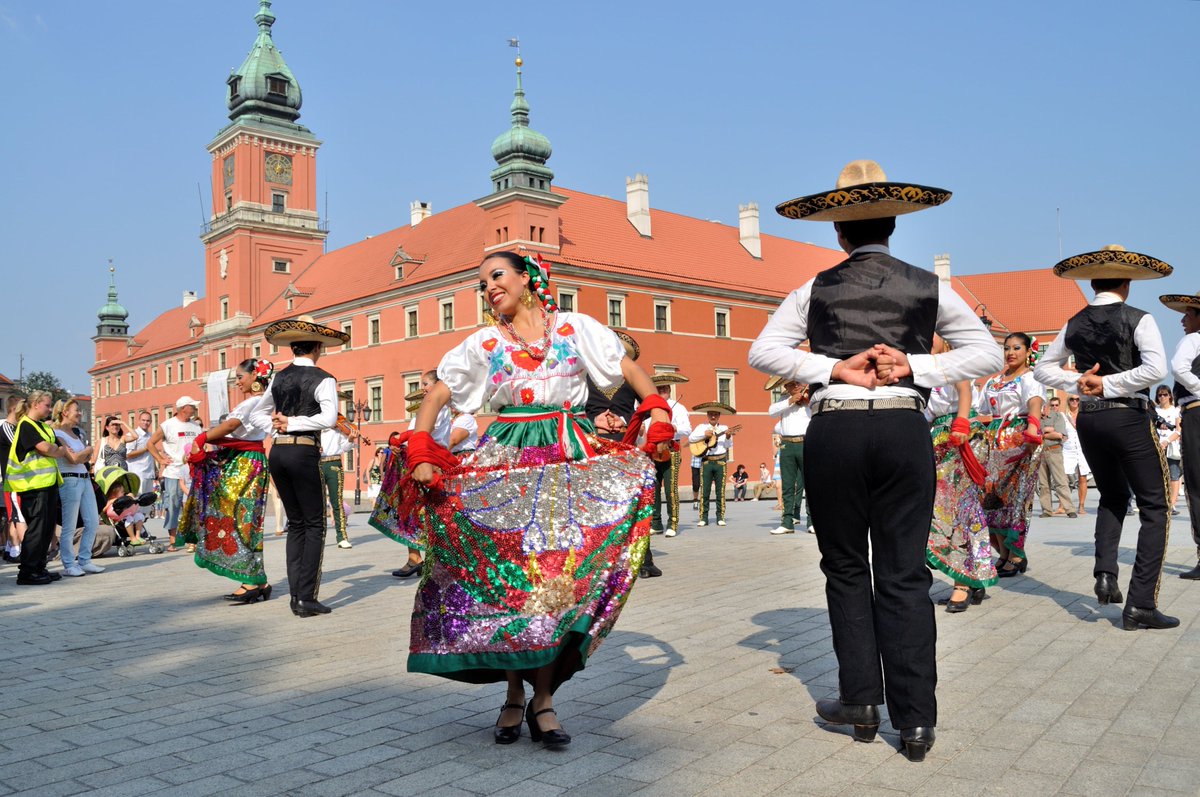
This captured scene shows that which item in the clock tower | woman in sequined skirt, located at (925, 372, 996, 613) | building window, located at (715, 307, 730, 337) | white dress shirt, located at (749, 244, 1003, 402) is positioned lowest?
woman in sequined skirt, located at (925, 372, 996, 613)

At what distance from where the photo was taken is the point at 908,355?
13.3 feet

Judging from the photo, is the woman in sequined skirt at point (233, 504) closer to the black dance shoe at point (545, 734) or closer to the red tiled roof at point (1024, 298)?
the black dance shoe at point (545, 734)

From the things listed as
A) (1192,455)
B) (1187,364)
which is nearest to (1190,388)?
(1187,364)

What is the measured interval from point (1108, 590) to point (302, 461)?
6060mm

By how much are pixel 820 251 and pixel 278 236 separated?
3784 centimetres

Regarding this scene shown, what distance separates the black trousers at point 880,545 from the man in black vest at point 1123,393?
10.1 feet

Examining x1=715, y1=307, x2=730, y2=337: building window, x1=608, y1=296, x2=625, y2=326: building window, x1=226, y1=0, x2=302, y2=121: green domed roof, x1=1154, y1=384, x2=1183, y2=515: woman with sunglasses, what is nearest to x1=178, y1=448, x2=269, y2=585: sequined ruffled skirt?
x1=1154, y1=384, x2=1183, y2=515: woman with sunglasses

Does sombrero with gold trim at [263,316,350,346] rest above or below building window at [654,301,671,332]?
below

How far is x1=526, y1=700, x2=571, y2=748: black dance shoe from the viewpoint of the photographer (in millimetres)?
4094

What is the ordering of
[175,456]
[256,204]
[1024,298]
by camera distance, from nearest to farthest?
[175,456] → [256,204] → [1024,298]

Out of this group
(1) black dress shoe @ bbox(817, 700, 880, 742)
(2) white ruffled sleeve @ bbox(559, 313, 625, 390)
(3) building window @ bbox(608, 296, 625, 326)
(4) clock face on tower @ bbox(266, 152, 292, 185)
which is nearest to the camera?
(1) black dress shoe @ bbox(817, 700, 880, 742)

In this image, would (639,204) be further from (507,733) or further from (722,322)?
(507,733)

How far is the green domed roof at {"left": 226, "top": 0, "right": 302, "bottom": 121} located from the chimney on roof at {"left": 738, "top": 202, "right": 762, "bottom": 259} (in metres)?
35.4

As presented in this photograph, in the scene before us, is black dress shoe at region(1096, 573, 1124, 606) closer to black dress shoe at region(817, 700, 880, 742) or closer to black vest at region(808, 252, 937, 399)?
black dress shoe at region(817, 700, 880, 742)
